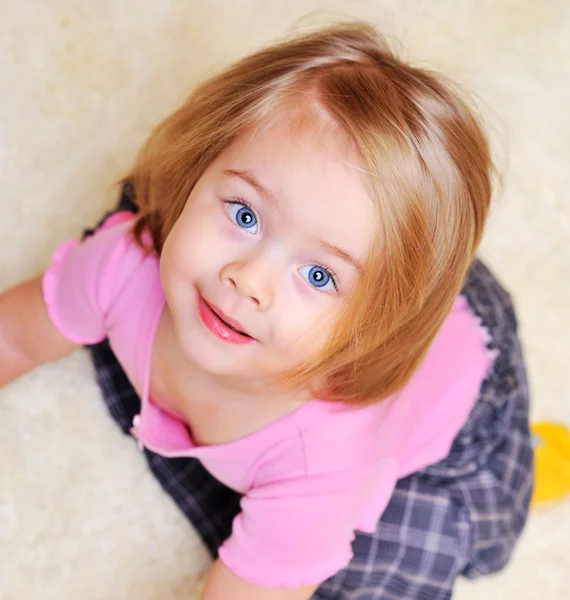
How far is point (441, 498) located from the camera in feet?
2.91

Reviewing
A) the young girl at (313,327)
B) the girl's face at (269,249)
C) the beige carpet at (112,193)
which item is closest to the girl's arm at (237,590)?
the young girl at (313,327)

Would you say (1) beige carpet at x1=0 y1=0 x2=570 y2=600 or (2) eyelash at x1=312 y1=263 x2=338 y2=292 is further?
(1) beige carpet at x1=0 y1=0 x2=570 y2=600

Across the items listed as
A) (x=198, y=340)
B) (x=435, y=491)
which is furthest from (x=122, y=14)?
(x=435, y=491)

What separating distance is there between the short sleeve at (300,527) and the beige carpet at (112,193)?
0.17m

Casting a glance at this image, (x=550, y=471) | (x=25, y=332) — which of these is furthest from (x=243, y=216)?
(x=550, y=471)

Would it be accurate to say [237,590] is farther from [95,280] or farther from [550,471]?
[550,471]

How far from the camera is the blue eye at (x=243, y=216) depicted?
1.94ft

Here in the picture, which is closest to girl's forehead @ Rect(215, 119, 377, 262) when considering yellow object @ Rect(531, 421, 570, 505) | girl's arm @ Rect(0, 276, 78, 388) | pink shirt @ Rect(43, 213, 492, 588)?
pink shirt @ Rect(43, 213, 492, 588)

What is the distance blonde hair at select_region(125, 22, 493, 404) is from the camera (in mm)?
578

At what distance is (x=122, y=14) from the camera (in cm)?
115

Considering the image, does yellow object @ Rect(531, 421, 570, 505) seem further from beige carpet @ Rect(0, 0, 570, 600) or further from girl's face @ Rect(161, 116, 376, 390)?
girl's face @ Rect(161, 116, 376, 390)

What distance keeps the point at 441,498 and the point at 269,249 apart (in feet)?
1.50

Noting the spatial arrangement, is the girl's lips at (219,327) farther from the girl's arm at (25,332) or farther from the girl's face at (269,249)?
the girl's arm at (25,332)

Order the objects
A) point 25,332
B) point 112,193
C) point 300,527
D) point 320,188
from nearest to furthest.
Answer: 1. point 320,188
2. point 300,527
3. point 25,332
4. point 112,193
